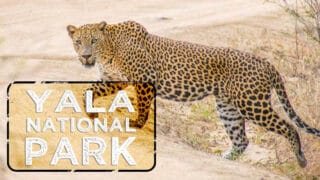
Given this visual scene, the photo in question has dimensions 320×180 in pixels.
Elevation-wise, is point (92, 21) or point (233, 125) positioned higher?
point (92, 21)

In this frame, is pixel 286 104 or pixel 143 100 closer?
pixel 143 100

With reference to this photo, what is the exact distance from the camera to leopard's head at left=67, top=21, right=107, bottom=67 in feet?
38.2

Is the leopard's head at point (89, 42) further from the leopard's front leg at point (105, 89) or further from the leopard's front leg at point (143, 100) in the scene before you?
the leopard's front leg at point (143, 100)

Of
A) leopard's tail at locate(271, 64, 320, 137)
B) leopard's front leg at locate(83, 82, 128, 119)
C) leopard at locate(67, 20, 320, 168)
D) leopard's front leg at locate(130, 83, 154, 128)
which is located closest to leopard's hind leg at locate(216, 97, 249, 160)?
leopard at locate(67, 20, 320, 168)

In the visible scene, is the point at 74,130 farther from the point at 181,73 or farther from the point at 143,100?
the point at 181,73

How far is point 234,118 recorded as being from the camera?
12047 mm

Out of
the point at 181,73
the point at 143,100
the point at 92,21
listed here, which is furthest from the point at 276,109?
the point at 92,21

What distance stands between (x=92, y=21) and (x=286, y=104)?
9.42 ft

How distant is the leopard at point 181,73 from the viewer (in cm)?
1170

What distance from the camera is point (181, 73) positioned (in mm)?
11844

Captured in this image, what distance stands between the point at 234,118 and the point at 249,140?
0.29 metres

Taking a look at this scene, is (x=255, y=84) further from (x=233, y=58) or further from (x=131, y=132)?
(x=131, y=132)

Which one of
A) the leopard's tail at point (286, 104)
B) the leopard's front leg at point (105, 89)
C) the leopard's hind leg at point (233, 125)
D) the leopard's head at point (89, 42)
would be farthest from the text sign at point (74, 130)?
the leopard's tail at point (286, 104)

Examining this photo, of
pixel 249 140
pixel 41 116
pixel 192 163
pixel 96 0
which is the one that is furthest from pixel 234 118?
pixel 96 0
